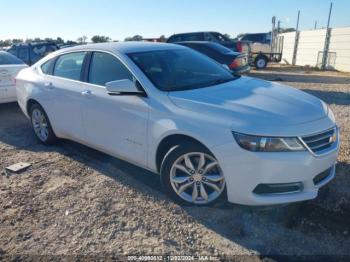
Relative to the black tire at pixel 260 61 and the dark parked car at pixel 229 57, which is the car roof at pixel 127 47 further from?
the black tire at pixel 260 61

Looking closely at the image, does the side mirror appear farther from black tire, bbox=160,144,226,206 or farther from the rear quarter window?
the rear quarter window

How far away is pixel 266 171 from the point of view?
2.86m

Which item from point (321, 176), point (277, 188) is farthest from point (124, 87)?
point (321, 176)

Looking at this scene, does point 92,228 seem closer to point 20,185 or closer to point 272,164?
point 20,185

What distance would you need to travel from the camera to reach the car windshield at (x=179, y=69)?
12.1 feet

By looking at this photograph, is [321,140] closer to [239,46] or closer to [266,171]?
[266,171]

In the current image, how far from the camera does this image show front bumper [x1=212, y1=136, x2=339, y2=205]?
9.32ft

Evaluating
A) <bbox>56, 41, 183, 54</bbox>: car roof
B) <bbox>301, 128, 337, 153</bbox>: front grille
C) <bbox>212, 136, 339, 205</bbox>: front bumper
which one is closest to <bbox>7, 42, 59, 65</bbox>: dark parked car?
<bbox>56, 41, 183, 54</bbox>: car roof

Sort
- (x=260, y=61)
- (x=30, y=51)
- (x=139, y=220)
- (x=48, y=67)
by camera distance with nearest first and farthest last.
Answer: (x=139, y=220), (x=48, y=67), (x=30, y=51), (x=260, y=61)

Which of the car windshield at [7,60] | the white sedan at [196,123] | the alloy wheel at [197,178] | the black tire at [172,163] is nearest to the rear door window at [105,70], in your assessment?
the white sedan at [196,123]

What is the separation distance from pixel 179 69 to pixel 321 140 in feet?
6.01

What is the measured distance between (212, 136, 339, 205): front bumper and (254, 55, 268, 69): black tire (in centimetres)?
1678

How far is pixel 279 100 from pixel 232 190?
41.0 inches

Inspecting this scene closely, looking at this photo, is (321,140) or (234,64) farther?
(234,64)
